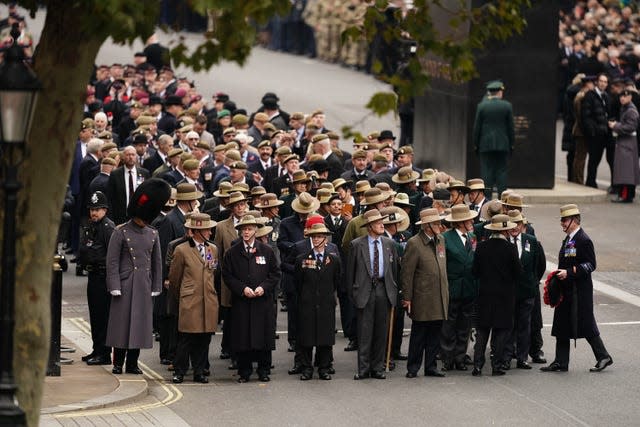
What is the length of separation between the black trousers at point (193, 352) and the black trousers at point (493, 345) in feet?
9.59

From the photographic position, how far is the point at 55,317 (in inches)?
675

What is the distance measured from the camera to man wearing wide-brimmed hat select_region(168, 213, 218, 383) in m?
17.3

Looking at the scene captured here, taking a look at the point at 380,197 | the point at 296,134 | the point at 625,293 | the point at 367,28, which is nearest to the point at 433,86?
the point at 296,134

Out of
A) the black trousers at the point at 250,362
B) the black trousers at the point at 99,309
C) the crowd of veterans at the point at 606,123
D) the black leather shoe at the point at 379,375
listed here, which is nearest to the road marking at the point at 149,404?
the black trousers at the point at 99,309

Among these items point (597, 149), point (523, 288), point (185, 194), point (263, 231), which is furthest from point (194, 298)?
point (597, 149)

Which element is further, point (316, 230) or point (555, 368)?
point (555, 368)

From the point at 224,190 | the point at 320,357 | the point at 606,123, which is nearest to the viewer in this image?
the point at 320,357

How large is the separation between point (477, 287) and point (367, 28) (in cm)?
764

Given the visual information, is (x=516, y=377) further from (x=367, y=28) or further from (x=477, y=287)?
(x=367, y=28)

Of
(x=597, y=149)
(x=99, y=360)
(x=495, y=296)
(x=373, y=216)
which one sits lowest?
(x=99, y=360)

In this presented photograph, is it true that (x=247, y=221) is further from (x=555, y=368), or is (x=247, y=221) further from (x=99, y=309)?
(x=555, y=368)

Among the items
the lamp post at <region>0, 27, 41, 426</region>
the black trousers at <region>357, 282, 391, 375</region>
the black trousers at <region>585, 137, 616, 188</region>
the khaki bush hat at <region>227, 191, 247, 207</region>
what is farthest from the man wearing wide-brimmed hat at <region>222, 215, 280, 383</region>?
the black trousers at <region>585, 137, 616, 188</region>

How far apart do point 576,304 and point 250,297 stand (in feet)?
11.9

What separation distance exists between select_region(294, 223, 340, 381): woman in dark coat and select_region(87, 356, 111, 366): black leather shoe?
2.18 meters
